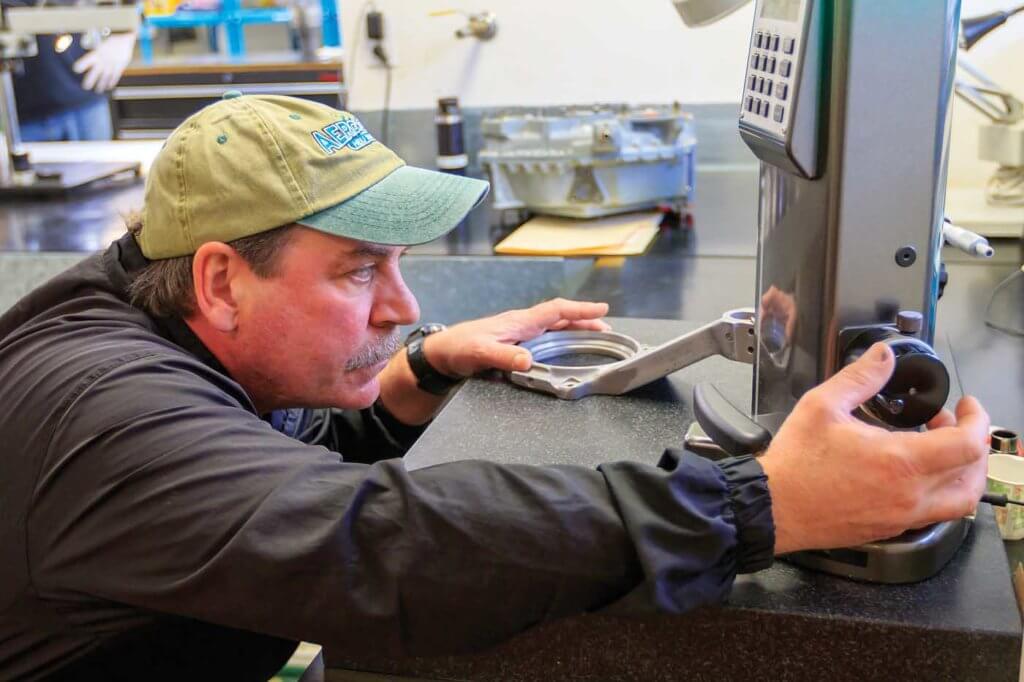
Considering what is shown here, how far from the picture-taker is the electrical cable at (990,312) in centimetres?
141

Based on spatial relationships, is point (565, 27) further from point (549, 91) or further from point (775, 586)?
point (775, 586)

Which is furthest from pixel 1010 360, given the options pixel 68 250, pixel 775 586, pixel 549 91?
pixel 68 250

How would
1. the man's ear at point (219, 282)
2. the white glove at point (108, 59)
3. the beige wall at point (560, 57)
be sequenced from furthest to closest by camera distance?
the white glove at point (108, 59), the beige wall at point (560, 57), the man's ear at point (219, 282)

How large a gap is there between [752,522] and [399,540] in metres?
0.22

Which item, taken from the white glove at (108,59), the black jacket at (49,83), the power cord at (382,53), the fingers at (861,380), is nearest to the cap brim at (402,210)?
the fingers at (861,380)

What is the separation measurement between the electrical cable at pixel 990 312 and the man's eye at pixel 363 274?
2.92 feet

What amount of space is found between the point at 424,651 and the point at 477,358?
19.8 inches

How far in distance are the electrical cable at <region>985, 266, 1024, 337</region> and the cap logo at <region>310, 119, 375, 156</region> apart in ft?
2.95

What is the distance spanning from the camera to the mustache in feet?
3.36

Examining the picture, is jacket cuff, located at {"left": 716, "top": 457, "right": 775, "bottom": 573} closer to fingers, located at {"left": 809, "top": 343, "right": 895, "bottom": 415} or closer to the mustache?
fingers, located at {"left": 809, "top": 343, "right": 895, "bottom": 415}

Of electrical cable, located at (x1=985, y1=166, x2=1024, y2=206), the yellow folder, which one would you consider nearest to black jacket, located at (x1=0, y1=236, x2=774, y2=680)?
the yellow folder

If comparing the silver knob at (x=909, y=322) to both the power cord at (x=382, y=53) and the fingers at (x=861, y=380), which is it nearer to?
the fingers at (x=861, y=380)

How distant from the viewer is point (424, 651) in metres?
0.67

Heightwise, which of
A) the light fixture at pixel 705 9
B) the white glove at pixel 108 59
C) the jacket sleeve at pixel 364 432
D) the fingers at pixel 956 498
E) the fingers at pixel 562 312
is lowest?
the jacket sleeve at pixel 364 432
